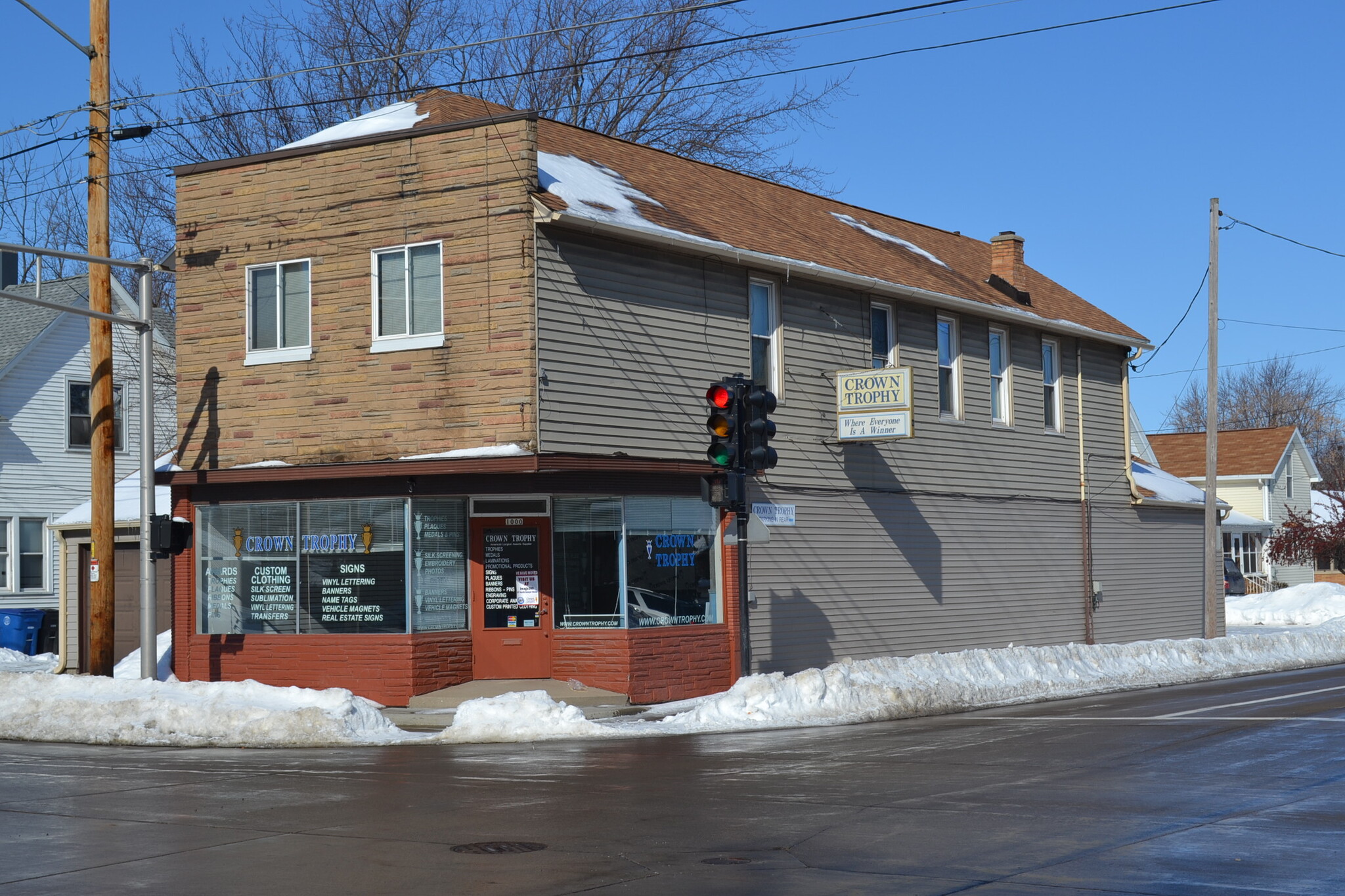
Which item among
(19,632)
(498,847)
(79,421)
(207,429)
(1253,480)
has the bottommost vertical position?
(498,847)

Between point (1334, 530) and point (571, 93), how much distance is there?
95.8 ft

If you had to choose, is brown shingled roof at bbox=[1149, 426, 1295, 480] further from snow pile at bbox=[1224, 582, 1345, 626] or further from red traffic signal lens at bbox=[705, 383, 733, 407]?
red traffic signal lens at bbox=[705, 383, 733, 407]

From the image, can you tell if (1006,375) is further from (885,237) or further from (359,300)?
(359,300)

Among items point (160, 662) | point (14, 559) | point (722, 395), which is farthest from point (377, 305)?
point (14, 559)

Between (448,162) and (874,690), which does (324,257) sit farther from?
(874,690)

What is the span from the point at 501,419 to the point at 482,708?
12.6 ft

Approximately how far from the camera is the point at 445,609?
1994cm

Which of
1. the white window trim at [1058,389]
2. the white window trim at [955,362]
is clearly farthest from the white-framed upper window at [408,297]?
the white window trim at [1058,389]

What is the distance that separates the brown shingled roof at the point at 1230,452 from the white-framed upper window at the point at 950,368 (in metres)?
32.1

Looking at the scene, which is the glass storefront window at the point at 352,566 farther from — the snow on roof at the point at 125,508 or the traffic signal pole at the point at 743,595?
the traffic signal pole at the point at 743,595

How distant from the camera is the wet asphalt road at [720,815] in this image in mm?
8297

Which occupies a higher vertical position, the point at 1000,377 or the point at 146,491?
the point at 1000,377

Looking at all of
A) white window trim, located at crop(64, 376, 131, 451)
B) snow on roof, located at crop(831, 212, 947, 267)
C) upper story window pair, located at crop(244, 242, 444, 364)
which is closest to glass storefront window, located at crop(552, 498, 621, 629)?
upper story window pair, located at crop(244, 242, 444, 364)

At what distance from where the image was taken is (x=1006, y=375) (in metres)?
28.0
